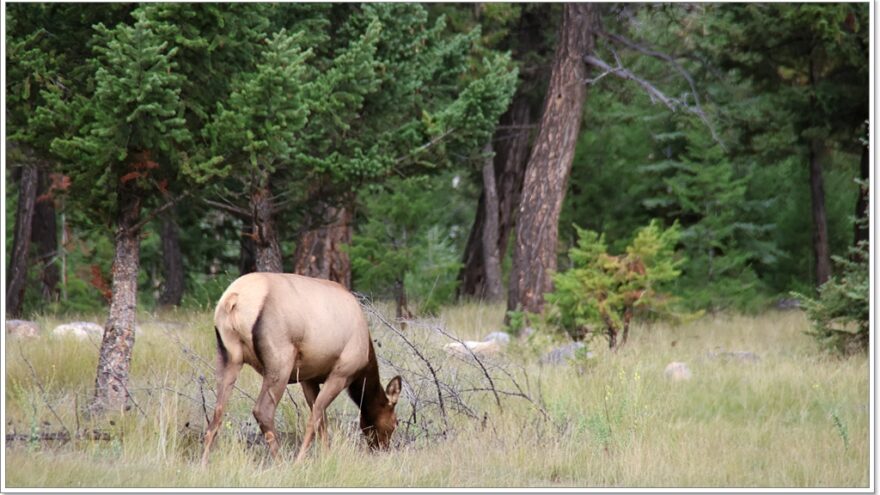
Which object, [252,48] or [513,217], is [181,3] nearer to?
[252,48]

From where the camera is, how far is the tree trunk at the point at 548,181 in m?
17.4

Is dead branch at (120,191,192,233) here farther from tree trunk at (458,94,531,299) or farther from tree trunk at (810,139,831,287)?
tree trunk at (810,139,831,287)

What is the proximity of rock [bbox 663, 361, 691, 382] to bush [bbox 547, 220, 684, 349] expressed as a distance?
1.67m

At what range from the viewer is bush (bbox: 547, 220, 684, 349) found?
47.5ft

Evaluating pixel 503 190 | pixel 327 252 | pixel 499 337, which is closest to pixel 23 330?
pixel 327 252

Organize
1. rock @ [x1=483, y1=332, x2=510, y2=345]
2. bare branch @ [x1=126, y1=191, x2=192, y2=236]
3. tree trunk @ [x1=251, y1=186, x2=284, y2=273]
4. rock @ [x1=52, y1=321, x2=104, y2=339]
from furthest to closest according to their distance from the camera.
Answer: rock @ [x1=483, y1=332, x2=510, y2=345] → tree trunk @ [x1=251, y1=186, x2=284, y2=273] → rock @ [x1=52, y1=321, x2=104, y2=339] → bare branch @ [x1=126, y1=191, x2=192, y2=236]

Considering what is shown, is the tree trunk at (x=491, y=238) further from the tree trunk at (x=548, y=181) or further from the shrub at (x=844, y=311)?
the shrub at (x=844, y=311)

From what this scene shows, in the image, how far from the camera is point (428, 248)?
1834cm

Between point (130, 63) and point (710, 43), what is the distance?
14.4 m

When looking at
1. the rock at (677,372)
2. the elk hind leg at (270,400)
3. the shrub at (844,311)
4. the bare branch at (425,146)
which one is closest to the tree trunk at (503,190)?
the bare branch at (425,146)

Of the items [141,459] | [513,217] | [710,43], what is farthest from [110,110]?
[513,217]

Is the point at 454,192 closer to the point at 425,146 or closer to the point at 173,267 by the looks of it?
the point at 173,267

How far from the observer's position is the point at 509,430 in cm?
904

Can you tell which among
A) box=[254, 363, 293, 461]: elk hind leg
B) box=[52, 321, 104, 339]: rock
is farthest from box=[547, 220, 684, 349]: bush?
box=[254, 363, 293, 461]: elk hind leg
